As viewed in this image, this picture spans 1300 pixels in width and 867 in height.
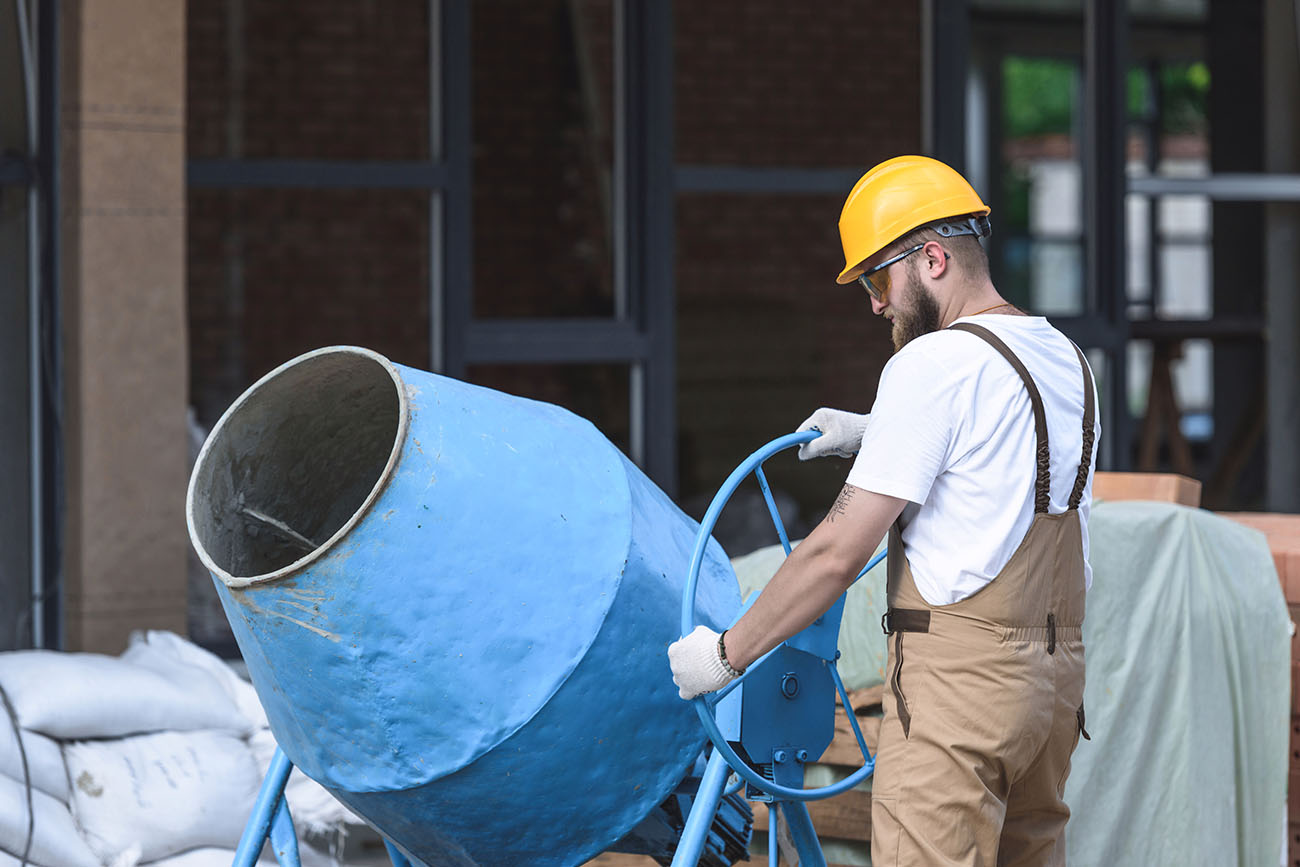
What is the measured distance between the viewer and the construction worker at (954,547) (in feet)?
7.11

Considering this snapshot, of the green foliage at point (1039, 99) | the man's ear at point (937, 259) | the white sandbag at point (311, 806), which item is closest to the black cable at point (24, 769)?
the white sandbag at point (311, 806)

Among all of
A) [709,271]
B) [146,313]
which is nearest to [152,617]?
[146,313]

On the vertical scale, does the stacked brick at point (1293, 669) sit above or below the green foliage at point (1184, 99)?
below

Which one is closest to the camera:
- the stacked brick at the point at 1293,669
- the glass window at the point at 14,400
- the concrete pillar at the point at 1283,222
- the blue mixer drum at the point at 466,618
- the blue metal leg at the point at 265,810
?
the blue mixer drum at the point at 466,618

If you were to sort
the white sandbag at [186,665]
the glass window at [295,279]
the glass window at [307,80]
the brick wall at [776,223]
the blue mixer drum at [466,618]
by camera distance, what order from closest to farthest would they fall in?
the blue mixer drum at [466,618] < the white sandbag at [186,665] < the glass window at [307,80] < the glass window at [295,279] < the brick wall at [776,223]

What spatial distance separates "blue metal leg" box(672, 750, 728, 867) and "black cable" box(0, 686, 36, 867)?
179cm

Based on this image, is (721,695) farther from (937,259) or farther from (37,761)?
(37,761)

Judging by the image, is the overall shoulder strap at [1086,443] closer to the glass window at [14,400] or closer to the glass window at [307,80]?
the glass window at [14,400]

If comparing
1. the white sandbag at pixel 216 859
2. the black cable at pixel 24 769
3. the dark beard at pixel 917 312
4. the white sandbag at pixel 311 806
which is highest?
the dark beard at pixel 917 312

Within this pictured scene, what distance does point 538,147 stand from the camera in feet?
30.4

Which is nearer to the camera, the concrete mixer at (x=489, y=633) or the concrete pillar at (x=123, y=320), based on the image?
the concrete mixer at (x=489, y=633)

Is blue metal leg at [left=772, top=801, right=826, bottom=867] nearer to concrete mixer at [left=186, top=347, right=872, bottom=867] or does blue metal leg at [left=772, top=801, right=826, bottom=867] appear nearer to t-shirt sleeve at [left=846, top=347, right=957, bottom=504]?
concrete mixer at [left=186, top=347, right=872, bottom=867]

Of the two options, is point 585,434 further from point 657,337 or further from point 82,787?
point 657,337

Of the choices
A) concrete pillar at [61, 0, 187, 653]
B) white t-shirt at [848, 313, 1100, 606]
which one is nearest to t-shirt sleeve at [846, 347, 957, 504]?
white t-shirt at [848, 313, 1100, 606]
